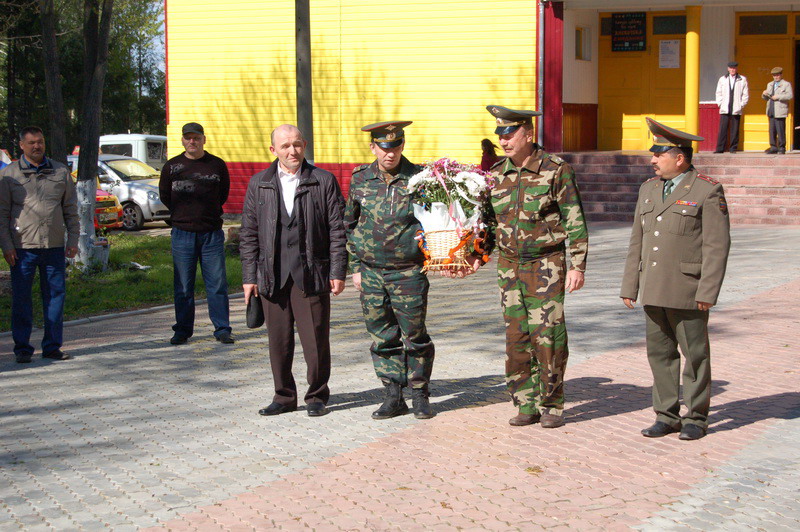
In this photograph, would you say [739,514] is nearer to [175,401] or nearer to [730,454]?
[730,454]

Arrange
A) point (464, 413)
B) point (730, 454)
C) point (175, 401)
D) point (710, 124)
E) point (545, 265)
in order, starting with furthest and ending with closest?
point (710, 124), point (175, 401), point (464, 413), point (545, 265), point (730, 454)

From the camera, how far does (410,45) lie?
75.6 feet

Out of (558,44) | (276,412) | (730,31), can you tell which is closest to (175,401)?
(276,412)

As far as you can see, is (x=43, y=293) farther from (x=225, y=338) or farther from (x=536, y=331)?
(x=536, y=331)

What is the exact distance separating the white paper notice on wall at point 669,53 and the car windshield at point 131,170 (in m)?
12.4

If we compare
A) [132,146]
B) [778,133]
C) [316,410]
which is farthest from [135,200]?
[316,410]

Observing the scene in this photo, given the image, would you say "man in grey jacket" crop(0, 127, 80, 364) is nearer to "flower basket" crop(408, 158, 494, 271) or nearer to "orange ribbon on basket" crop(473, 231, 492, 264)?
"flower basket" crop(408, 158, 494, 271)

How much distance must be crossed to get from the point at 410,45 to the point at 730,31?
24.3ft

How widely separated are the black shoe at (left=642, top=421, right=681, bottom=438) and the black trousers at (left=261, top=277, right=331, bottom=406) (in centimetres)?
219

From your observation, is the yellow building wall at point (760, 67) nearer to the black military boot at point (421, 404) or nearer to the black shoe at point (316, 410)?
the black military boot at point (421, 404)

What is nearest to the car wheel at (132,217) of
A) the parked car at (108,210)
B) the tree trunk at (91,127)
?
the parked car at (108,210)

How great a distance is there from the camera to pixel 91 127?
15305mm

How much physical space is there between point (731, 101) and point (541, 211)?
53.3 ft

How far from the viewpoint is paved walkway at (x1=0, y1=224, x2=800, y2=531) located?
17.0ft
